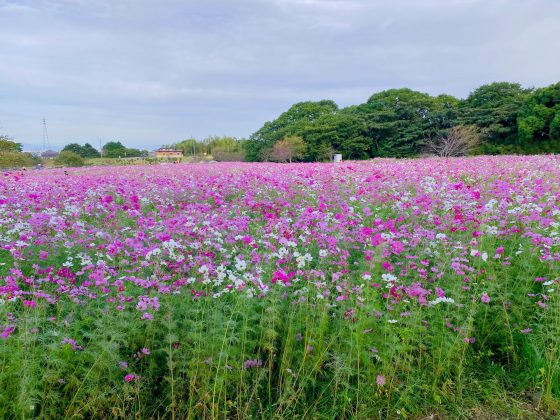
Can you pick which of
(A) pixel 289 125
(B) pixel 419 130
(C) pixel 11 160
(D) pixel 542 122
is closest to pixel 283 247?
(C) pixel 11 160

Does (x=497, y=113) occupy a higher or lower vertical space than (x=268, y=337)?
higher

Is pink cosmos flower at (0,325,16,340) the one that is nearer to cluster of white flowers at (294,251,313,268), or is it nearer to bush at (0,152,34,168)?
cluster of white flowers at (294,251,313,268)

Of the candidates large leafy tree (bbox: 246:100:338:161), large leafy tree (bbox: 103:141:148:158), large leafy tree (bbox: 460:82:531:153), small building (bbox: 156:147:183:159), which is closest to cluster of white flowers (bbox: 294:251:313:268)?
large leafy tree (bbox: 460:82:531:153)

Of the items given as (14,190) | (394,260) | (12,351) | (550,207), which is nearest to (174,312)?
(12,351)

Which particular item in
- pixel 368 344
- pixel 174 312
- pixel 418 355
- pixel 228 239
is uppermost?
pixel 228 239

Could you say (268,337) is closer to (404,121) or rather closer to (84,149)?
(404,121)

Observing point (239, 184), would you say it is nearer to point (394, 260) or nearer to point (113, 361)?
point (394, 260)

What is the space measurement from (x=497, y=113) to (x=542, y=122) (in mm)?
5593

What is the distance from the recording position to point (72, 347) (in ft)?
7.12

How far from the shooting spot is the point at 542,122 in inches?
1332

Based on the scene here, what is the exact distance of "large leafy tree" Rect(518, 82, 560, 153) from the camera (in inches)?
1313

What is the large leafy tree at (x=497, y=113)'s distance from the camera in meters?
37.9

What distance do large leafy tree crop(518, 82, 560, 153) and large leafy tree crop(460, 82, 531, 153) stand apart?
1672 mm

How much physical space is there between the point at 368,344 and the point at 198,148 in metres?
84.6
